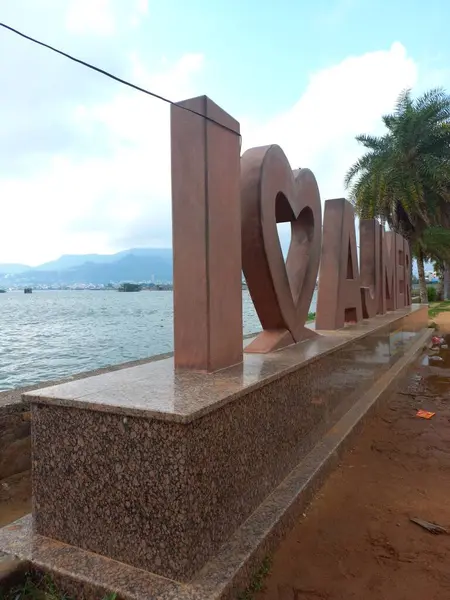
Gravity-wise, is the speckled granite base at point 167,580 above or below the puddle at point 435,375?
above

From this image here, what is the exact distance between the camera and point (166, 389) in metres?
2.68

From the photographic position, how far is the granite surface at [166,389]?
2293mm

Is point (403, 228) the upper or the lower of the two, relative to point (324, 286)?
upper

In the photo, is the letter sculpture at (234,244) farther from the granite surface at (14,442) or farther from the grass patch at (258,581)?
the granite surface at (14,442)

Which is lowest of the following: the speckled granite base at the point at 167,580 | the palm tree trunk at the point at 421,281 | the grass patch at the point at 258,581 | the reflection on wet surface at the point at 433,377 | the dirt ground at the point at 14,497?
the dirt ground at the point at 14,497

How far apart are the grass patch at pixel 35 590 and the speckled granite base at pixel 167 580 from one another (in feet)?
0.13

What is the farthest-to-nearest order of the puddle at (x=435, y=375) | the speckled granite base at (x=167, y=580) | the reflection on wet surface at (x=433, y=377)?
the puddle at (x=435, y=375) < the reflection on wet surface at (x=433, y=377) < the speckled granite base at (x=167, y=580)

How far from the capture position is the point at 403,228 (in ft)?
80.9

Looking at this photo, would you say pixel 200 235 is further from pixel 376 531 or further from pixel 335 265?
pixel 335 265

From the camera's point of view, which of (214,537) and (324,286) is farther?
(324,286)

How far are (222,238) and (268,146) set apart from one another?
152 cm

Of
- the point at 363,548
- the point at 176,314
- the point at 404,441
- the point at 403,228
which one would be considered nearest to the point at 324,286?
the point at 404,441

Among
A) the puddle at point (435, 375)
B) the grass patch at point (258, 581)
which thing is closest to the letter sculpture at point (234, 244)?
the grass patch at point (258, 581)

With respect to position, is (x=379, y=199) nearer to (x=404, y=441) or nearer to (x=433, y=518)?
(x=404, y=441)
